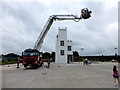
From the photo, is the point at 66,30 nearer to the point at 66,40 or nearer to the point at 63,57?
the point at 66,40

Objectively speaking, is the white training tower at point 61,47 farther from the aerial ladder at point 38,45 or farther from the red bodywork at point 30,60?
the red bodywork at point 30,60

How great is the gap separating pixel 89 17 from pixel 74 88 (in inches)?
876

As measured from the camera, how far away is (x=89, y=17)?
30484 millimetres

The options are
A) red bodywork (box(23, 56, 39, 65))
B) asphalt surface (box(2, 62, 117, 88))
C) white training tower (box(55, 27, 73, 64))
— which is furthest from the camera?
white training tower (box(55, 27, 73, 64))

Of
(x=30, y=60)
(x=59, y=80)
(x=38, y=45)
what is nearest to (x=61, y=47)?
(x=38, y=45)

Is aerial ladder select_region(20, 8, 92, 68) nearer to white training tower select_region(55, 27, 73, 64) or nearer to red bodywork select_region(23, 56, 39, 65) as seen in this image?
red bodywork select_region(23, 56, 39, 65)

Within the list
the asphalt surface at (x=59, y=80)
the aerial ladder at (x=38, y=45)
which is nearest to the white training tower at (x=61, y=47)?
the aerial ladder at (x=38, y=45)

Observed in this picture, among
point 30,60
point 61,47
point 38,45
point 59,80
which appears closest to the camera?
point 59,80

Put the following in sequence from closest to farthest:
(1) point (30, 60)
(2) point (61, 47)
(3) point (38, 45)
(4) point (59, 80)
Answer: (4) point (59, 80)
(1) point (30, 60)
(3) point (38, 45)
(2) point (61, 47)

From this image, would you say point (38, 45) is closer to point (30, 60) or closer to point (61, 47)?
point (30, 60)

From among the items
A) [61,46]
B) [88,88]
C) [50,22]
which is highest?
[50,22]

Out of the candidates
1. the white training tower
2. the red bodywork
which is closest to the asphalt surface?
the red bodywork

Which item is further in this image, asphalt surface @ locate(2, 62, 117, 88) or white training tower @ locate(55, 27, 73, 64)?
white training tower @ locate(55, 27, 73, 64)

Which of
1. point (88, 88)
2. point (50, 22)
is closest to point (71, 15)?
point (50, 22)
